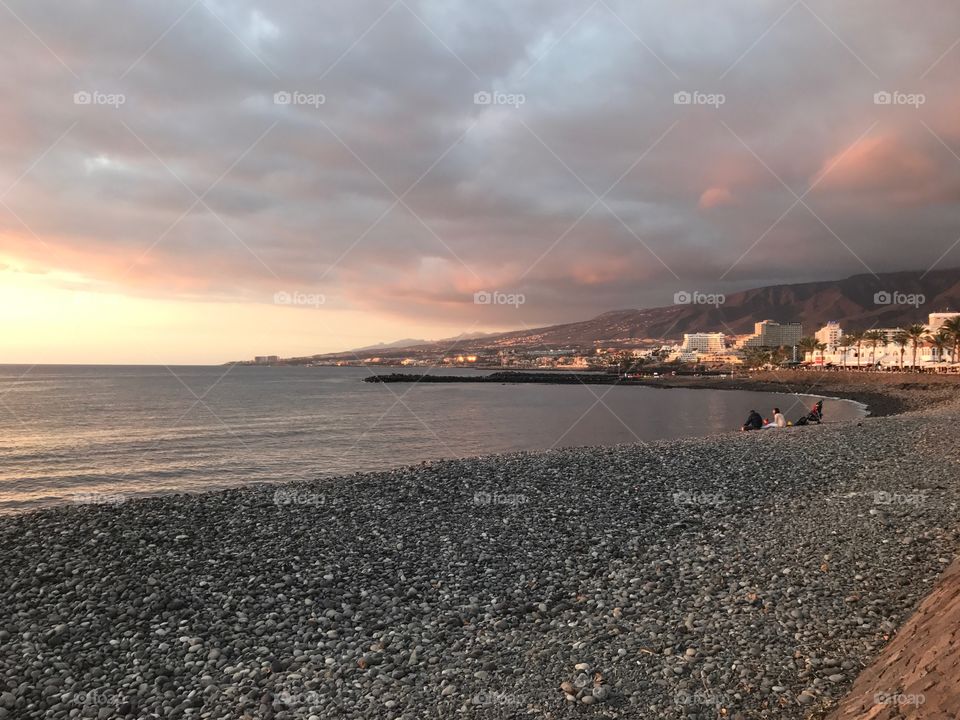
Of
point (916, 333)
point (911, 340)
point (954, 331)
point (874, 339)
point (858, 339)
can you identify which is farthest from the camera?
point (858, 339)

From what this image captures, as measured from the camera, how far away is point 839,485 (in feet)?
49.1

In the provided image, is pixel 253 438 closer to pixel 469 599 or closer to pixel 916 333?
pixel 469 599

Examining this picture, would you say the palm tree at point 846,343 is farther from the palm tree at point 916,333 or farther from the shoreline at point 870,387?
the shoreline at point 870,387

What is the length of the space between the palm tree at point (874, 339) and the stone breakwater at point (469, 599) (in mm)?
146147

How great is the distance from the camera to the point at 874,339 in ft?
451

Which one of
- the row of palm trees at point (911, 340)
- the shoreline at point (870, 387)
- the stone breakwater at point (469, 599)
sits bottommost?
the shoreline at point (870, 387)

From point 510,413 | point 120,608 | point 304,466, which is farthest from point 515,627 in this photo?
point 510,413

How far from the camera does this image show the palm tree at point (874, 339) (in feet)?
449

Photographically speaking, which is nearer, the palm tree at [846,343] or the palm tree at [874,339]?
the palm tree at [874,339]

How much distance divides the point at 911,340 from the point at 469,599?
154m

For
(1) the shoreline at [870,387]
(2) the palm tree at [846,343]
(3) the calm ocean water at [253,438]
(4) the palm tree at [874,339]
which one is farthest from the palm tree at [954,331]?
(3) the calm ocean water at [253,438]

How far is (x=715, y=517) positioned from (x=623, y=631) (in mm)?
6038

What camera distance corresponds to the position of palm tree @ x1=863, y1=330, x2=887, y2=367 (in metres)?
137

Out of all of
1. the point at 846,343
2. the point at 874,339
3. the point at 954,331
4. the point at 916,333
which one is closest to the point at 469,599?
the point at 954,331
